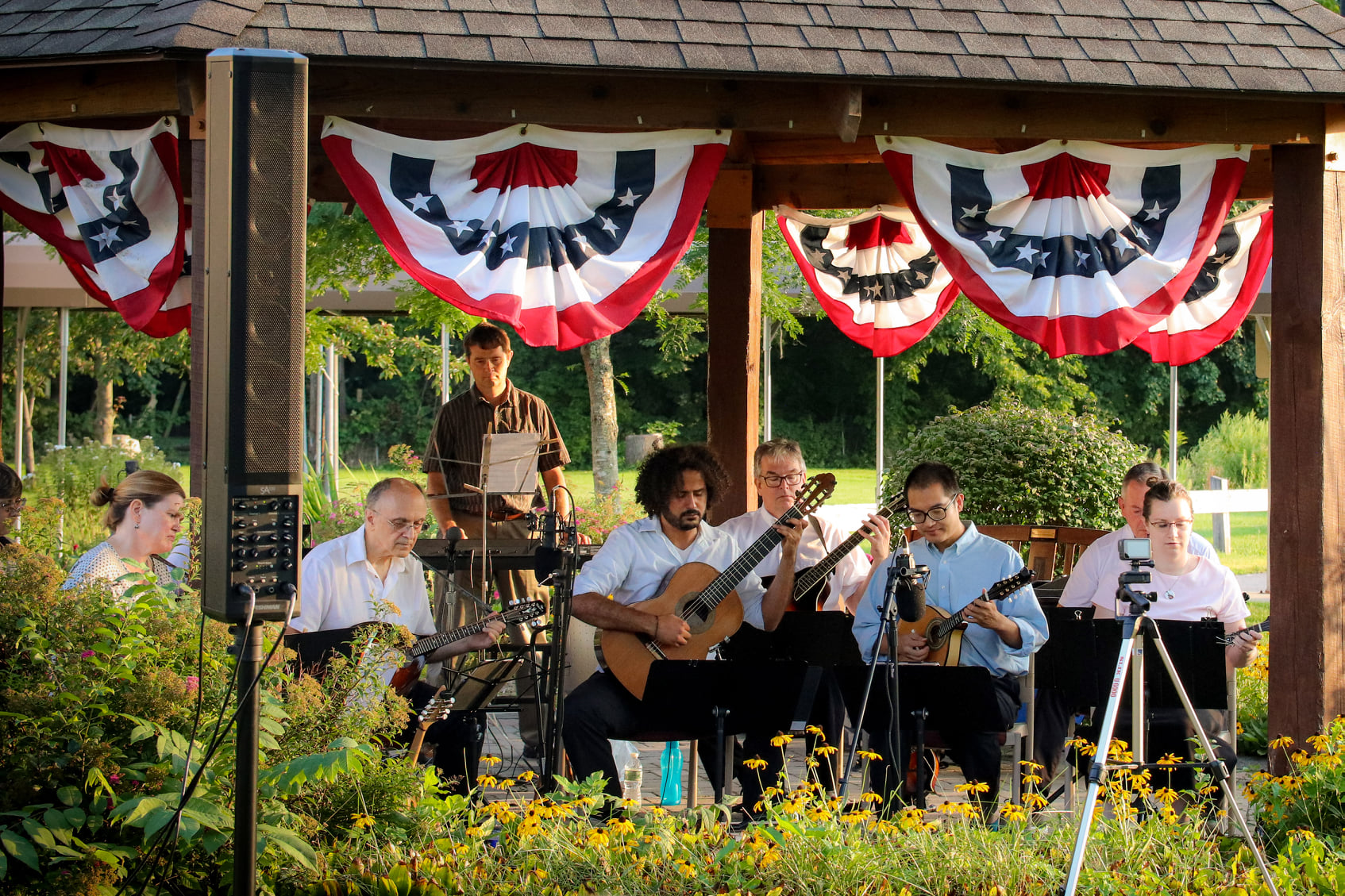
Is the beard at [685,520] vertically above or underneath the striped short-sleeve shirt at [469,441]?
underneath

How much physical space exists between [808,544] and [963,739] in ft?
4.76

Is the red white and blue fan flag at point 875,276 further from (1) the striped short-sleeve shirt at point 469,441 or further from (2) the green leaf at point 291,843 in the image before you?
(2) the green leaf at point 291,843

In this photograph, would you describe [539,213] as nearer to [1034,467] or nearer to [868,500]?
[1034,467]

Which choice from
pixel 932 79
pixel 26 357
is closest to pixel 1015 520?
pixel 932 79

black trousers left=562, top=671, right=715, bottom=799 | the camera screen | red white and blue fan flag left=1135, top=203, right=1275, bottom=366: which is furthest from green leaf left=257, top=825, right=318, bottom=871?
red white and blue fan flag left=1135, top=203, right=1275, bottom=366

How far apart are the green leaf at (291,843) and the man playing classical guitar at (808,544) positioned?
94.6 inches

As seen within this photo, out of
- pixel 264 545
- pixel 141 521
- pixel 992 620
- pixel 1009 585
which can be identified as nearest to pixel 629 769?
pixel 992 620

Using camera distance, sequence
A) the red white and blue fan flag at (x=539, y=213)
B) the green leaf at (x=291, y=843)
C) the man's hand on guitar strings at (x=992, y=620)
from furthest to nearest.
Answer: the red white and blue fan flag at (x=539, y=213) < the man's hand on guitar strings at (x=992, y=620) < the green leaf at (x=291, y=843)

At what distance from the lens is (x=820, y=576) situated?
581 centimetres

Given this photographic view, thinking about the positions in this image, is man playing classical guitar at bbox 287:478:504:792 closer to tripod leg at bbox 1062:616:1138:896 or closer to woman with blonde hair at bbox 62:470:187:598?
woman with blonde hair at bbox 62:470:187:598

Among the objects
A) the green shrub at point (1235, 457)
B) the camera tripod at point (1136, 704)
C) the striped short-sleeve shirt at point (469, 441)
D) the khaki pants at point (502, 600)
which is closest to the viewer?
the camera tripod at point (1136, 704)

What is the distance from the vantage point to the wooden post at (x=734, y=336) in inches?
292

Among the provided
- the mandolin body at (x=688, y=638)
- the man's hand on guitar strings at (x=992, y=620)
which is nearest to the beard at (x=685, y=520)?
the mandolin body at (x=688, y=638)

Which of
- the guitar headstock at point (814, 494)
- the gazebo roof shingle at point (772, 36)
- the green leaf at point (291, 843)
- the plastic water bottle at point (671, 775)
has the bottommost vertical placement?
the plastic water bottle at point (671, 775)
